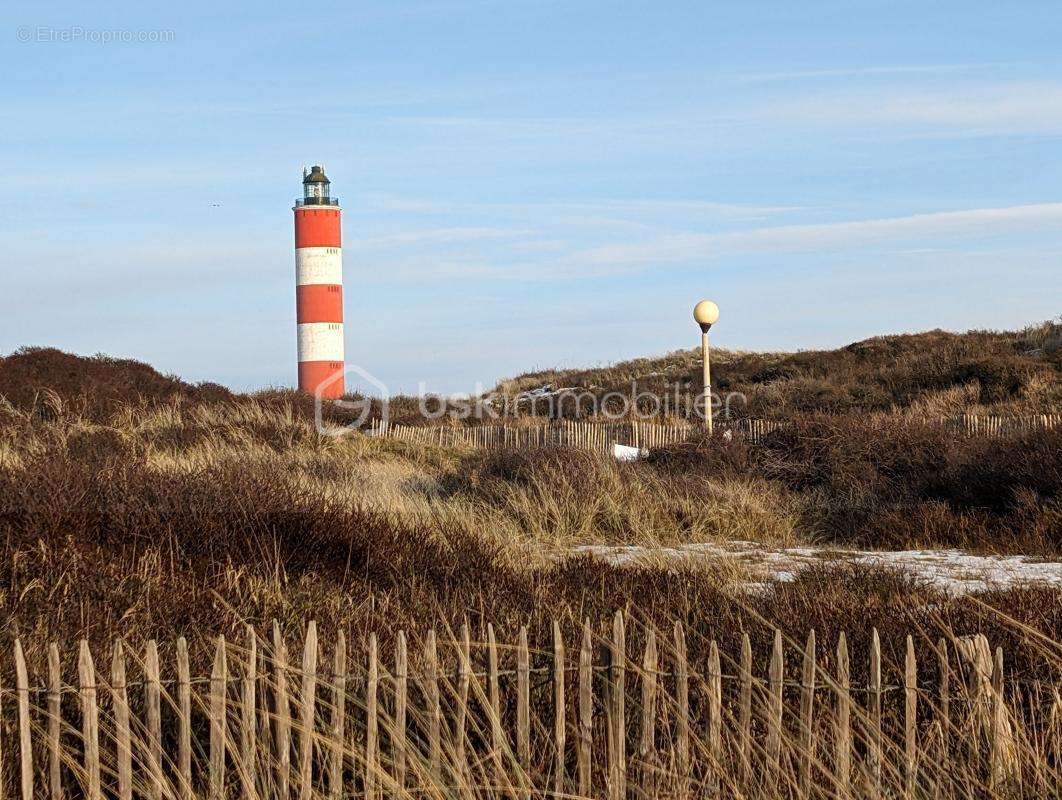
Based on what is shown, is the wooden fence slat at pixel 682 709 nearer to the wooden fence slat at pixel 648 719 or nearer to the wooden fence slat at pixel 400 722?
the wooden fence slat at pixel 648 719

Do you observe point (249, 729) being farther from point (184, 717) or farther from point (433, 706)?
point (433, 706)

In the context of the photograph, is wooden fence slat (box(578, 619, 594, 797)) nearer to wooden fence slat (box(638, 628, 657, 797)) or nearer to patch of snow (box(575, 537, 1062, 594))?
wooden fence slat (box(638, 628, 657, 797))

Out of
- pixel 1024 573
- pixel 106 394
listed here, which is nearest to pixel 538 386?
pixel 106 394

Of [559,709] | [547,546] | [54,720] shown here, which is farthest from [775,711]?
[547,546]

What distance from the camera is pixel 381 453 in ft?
55.3

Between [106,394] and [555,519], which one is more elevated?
[106,394]

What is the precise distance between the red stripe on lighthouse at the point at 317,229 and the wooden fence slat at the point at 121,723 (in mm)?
30322

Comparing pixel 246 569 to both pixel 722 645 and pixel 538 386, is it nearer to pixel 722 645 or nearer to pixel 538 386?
pixel 722 645

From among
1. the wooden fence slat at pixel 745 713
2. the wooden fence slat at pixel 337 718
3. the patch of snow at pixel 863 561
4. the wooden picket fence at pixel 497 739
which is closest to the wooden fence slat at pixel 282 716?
the wooden picket fence at pixel 497 739

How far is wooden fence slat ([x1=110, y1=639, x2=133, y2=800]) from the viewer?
343 cm

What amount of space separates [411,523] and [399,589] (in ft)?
8.56

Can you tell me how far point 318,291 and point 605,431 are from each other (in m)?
16.4

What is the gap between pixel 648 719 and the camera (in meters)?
3.64

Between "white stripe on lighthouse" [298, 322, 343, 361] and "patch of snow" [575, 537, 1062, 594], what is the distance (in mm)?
23393
